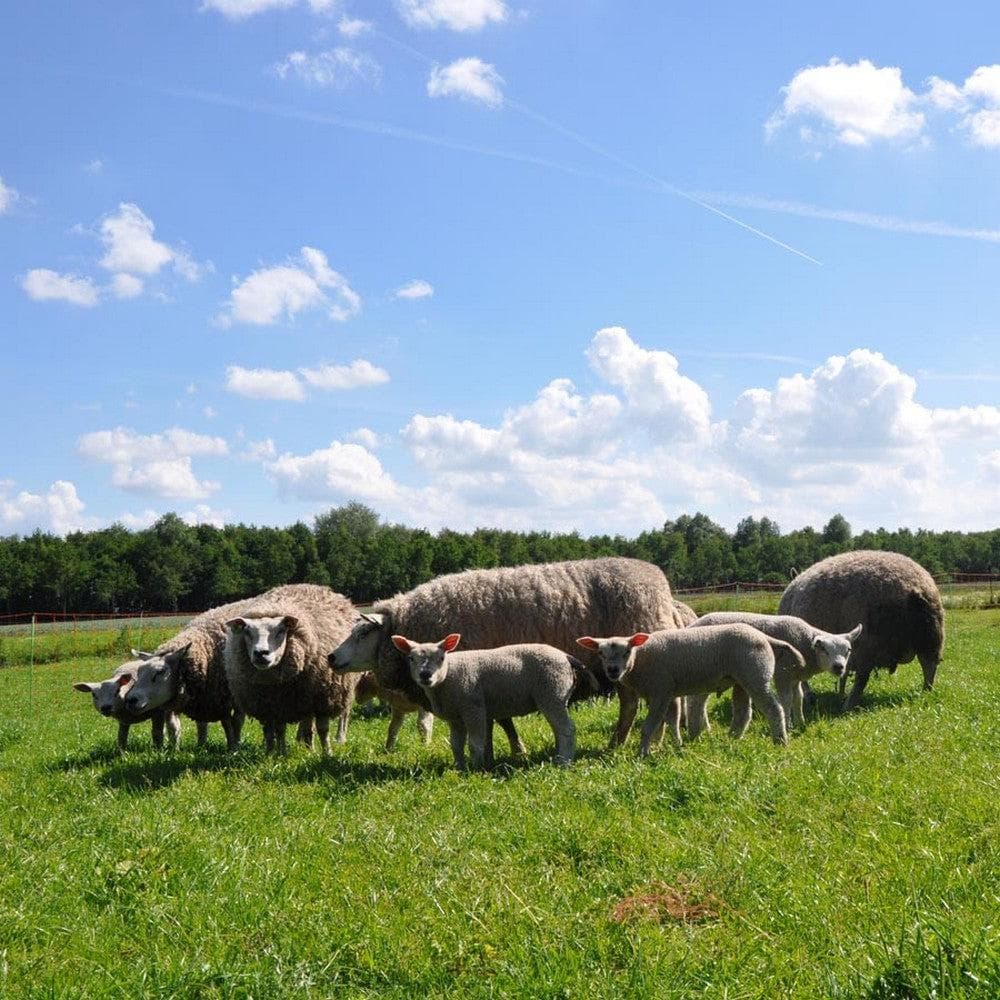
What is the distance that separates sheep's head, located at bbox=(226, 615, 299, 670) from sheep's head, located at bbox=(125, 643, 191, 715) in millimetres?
1362

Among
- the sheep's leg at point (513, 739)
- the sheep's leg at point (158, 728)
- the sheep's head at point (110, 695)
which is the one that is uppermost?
the sheep's head at point (110, 695)

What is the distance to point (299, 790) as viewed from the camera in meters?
8.30

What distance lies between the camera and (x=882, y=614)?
12461 millimetres

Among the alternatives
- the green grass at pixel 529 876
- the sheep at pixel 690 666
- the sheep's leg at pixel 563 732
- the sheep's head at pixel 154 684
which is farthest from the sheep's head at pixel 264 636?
the sheep at pixel 690 666

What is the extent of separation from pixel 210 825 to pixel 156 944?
2.37 meters

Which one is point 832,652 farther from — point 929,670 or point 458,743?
point 458,743

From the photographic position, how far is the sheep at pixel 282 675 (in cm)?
1121

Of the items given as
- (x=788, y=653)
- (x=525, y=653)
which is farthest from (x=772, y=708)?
(x=525, y=653)

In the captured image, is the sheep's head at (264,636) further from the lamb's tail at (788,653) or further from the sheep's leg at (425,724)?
the lamb's tail at (788,653)

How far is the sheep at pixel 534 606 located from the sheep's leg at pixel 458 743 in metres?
1.90

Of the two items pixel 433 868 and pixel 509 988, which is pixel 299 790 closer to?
pixel 433 868

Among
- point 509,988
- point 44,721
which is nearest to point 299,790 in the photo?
point 509,988

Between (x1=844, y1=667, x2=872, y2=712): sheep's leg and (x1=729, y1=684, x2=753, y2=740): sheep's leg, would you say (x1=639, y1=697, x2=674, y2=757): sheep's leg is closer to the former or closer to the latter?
(x1=729, y1=684, x2=753, y2=740): sheep's leg

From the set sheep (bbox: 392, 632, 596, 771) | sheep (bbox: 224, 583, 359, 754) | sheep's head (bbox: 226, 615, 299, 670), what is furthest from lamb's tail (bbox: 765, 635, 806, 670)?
sheep's head (bbox: 226, 615, 299, 670)
